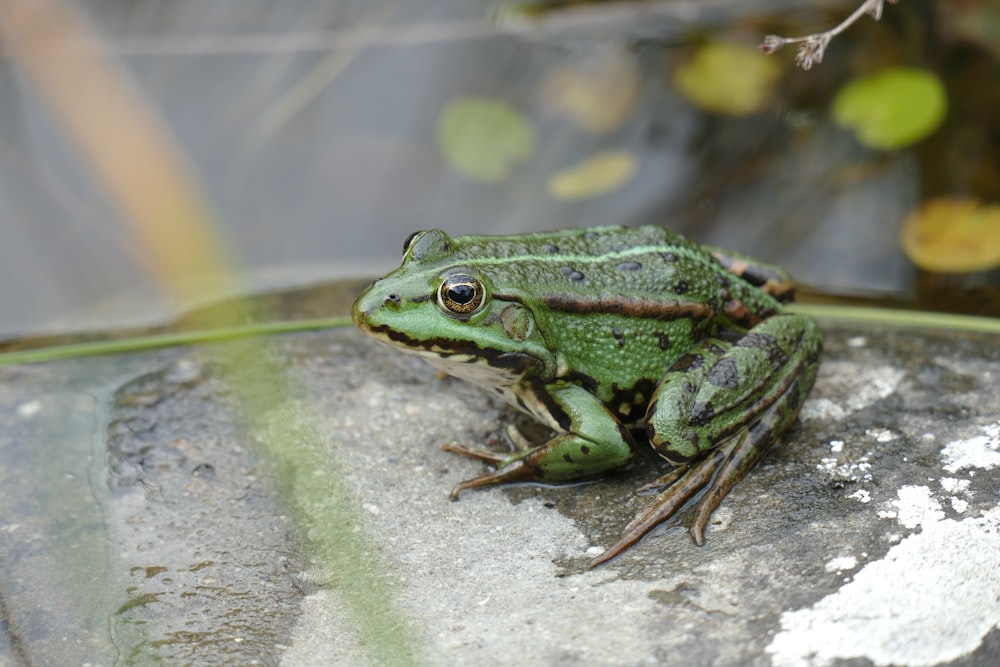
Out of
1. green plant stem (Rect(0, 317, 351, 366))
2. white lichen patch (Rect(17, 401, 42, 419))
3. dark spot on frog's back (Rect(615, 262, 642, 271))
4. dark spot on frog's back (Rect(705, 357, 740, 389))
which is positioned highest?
dark spot on frog's back (Rect(615, 262, 642, 271))

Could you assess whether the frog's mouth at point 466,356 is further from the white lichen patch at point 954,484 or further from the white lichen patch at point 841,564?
the white lichen patch at point 954,484

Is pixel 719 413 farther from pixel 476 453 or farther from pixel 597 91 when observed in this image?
pixel 597 91

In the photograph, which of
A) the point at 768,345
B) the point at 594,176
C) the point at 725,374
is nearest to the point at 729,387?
the point at 725,374

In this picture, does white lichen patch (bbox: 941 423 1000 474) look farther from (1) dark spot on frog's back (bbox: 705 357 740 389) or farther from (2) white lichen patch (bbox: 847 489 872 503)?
(1) dark spot on frog's back (bbox: 705 357 740 389)

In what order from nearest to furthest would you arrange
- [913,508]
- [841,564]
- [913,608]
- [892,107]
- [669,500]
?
1. [913,608]
2. [841,564]
3. [913,508]
4. [669,500]
5. [892,107]

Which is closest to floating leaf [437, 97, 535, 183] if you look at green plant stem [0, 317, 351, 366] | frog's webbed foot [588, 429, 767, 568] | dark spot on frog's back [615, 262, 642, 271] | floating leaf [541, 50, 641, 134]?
floating leaf [541, 50, 641, 134]

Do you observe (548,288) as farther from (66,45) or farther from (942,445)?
(66,45)
